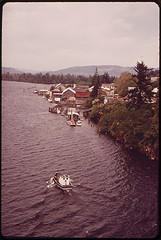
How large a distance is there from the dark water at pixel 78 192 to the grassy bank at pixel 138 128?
2054mm

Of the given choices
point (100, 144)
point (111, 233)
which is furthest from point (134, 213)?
point (100, 144)

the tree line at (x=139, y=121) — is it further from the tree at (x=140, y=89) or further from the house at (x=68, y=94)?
the house at (x=68, y=94)

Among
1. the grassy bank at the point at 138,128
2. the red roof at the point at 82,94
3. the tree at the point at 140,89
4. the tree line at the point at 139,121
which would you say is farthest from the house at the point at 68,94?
the tree at the point at 140,89

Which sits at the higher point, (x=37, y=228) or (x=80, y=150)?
(x=80, y=150)

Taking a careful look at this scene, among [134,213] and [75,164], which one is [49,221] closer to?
[134,213]

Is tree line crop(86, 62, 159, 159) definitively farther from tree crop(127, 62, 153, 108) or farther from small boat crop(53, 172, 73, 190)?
small boat crop(53, 172, 73, 190)

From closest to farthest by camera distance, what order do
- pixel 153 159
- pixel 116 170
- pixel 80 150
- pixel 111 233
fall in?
pixel 111 233, pixel 116 170, pixel 153 159, pixel 80 150

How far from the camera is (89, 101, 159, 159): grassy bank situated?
3262 centimetres

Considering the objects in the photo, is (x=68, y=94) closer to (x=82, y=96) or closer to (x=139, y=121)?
(x=82, y=96)

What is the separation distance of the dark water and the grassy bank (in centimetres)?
205

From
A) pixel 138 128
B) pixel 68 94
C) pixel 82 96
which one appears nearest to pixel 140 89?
pixel 138 128

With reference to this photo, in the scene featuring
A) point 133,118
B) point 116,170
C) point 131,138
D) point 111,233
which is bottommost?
point 111,233

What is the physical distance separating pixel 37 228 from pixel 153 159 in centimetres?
2053

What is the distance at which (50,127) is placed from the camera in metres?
51.3
